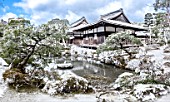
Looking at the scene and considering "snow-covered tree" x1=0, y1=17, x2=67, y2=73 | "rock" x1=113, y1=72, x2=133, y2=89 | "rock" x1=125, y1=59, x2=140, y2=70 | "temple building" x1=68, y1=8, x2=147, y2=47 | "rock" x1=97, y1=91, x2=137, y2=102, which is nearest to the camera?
"rock" x1=97, y1=91, x2=137, y2=102

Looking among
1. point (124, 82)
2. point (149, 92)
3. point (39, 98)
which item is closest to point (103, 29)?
point (124, 82)

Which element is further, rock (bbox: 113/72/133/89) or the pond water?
the pond water

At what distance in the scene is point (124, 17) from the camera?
4141cm

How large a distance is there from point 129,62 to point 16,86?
467 inches

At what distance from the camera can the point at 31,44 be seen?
39.6ft

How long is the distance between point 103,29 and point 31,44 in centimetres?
2211

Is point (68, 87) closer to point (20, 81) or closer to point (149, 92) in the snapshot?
point (20, 81)

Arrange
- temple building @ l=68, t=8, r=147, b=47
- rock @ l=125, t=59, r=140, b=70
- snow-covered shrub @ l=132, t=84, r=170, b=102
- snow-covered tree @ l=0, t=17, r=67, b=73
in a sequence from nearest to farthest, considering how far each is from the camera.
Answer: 1. snow-covered shrub @ l=132, t=84, r=170, b=102
2. snow-covered tree @ l=0, t=17, r=67, b=73
3. rock @ l=125, t=59, r=140, b=70
4. temple building @ l=68, t=8, r=147, b=47

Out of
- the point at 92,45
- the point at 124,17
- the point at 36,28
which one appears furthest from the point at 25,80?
the point at 124,17

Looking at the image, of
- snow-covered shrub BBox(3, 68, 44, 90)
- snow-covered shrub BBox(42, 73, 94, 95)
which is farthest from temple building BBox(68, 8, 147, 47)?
snow-covered shrub BBox(42, 73, 94, 95)

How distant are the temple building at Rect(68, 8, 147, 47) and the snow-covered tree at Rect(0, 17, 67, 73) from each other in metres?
19.4

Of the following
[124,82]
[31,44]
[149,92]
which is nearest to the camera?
[149,92]

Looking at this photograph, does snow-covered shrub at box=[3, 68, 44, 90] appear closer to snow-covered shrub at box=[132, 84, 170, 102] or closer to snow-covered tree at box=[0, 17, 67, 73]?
snow-covered tree at box=[0, 17, 67, 73]

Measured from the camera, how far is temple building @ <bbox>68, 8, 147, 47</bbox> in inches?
1288
